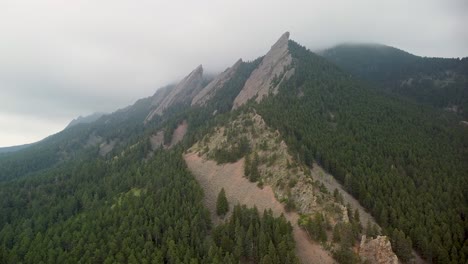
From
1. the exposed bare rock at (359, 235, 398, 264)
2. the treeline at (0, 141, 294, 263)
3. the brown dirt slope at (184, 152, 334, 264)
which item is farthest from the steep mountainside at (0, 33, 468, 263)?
the exposed bare rock at (359, 235, 398, 264)

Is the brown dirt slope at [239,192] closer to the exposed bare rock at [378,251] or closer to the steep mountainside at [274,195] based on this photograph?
the steep mountainside at [274,195]

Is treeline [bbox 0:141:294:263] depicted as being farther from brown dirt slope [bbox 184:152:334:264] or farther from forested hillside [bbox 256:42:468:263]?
forested hillside [bbox 256:42:468:263]

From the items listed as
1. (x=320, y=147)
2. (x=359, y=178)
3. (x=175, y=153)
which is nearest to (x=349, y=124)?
(x=320, y=147)

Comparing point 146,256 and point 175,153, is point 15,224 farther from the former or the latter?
point 146,256

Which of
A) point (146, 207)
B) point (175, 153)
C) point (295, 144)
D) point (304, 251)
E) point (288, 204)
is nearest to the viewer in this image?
point (304, 251)

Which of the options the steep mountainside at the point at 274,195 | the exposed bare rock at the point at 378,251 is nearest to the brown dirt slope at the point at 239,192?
Answer: the steep mountainside at the point at 274,195

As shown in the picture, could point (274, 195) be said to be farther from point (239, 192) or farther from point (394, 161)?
point (394, 161)
